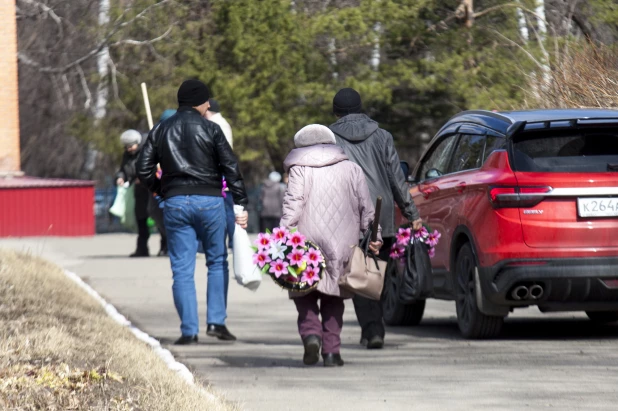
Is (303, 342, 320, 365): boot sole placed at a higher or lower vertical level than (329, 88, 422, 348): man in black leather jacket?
lower

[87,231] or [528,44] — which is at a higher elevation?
[528,44]

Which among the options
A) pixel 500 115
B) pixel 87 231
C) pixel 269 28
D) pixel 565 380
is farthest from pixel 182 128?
pixel 269 28

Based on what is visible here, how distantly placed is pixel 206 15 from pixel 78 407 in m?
37.0

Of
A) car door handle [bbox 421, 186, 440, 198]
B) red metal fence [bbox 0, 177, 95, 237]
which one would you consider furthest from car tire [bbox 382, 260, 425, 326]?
red metal fence [bbox 0, 177, 95, 237]

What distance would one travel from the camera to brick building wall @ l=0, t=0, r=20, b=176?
32.2 meters

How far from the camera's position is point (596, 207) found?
9.39m

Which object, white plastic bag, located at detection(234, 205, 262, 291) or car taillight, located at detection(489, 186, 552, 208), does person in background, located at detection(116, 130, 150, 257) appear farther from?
car taillight, located at detection(489, 186, 552, 208)

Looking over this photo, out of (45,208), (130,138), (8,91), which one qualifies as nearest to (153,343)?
(130,138)

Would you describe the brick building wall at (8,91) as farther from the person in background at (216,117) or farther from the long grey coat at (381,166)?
the long grey coat at (381,166)

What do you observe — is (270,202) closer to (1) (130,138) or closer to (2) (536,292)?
(1) (130,138)

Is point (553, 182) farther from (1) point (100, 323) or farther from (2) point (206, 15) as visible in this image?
(2) point (206, 15)

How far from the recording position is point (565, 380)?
7.78 metres

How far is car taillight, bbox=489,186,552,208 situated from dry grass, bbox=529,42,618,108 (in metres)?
5.38

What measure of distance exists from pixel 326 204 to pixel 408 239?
49.1 inches
